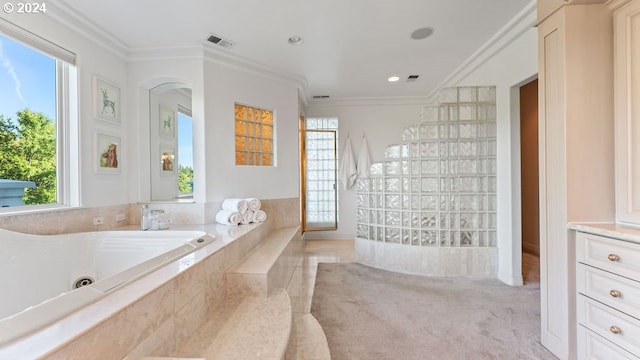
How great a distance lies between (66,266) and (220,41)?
89.3 inches

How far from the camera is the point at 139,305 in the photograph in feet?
3.29

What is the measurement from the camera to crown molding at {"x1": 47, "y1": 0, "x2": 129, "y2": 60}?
208 cm

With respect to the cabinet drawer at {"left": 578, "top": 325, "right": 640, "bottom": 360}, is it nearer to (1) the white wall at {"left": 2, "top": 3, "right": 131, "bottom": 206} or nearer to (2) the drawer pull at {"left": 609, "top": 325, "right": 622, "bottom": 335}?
(2) the drawer pull at {"left": 609, "top": 325, "right": 622, "bottom": 335}

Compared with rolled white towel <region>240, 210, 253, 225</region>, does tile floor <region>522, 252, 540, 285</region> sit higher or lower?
lower

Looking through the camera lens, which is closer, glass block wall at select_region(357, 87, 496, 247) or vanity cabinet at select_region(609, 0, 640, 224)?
vanity cabinet at select_region(609, 0, 640, 224)

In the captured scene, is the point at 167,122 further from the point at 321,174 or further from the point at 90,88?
the point at 321,174

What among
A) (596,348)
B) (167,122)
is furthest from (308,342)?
(167,122)

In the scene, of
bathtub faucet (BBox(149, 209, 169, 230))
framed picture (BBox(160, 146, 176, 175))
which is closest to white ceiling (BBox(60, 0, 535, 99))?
framed picture (BBox(160, 146, 176, 175))

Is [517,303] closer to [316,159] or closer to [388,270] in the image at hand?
[388,270]

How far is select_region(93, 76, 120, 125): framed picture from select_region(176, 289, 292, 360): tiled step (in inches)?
85.6

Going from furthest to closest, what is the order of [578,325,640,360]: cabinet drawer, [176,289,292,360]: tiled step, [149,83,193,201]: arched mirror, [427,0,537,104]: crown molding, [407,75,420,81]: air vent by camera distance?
[407,75,420,81]: air vent < [149,83,193,201]: arched mirror < [427,0,537,104]: crown molding < [578,325,640,360]: cabinet drawer < [176,289,292,360]: tiled step

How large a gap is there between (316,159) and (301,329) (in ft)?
10.9

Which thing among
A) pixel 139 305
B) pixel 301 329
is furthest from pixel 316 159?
pixel 139 305

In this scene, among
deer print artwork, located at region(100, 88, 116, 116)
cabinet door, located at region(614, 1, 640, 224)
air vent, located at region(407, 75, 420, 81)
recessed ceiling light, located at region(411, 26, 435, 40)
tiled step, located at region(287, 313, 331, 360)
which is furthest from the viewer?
air vent, located at region(407, 75, 420, 81)
